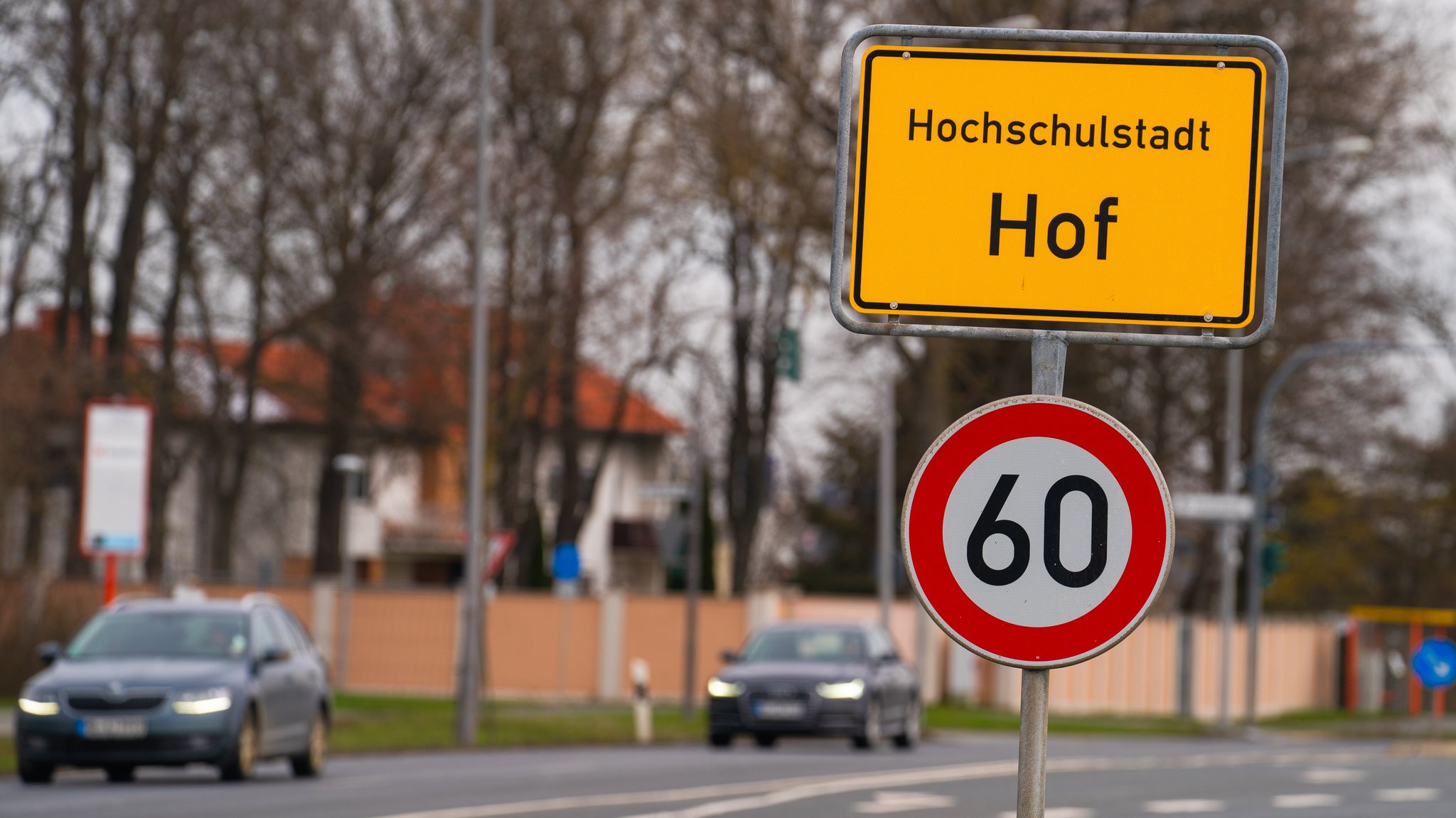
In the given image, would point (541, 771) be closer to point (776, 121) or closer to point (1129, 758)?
point (1129, 758)

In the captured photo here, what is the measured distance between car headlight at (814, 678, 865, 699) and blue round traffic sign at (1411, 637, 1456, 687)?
9743 mm

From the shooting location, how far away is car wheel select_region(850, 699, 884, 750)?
27.4 m

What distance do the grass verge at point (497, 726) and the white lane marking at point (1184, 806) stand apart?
32.5 ft

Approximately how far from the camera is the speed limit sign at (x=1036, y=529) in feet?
17.5

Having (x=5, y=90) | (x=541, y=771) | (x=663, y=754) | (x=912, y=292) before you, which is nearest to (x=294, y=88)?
(x=5, y=90)

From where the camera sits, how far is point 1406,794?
69.4ft

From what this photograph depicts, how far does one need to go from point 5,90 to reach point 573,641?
43.7 ft

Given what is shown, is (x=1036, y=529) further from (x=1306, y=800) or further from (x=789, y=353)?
(x=789, y=353)

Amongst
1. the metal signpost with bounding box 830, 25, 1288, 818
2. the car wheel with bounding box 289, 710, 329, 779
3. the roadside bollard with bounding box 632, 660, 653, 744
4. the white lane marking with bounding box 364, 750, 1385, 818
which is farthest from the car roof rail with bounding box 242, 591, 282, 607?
the metal signpost with bounding box 830, 25, 1288, 818

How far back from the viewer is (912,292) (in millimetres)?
5684

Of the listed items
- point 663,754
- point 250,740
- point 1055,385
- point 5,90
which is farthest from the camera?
point 5,90

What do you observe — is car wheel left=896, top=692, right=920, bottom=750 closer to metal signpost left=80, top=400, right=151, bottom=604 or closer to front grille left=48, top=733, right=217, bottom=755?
metal signpost left=80, top=400, right=151, bottom=604

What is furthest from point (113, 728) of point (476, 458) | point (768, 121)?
point (768, 121)

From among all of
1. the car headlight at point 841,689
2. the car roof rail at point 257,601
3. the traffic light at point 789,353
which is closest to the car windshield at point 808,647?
the car headlight at point 841,689
